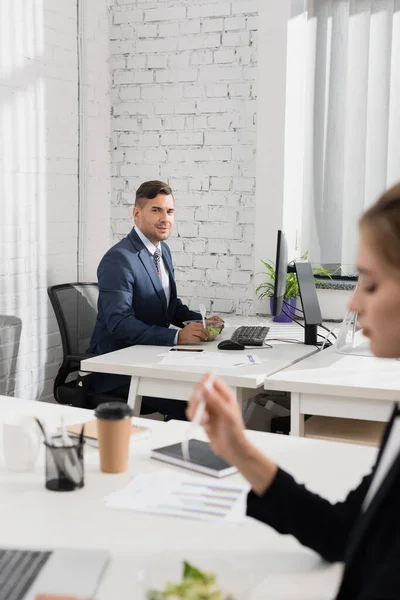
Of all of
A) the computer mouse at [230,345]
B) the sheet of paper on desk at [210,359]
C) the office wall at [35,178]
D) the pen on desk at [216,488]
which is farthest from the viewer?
the office wall at [35,178]

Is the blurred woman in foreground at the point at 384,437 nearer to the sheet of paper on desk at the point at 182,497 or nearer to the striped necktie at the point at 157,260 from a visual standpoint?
the sheet of paper on desk at the point at 182,497

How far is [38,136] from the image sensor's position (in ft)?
13.2

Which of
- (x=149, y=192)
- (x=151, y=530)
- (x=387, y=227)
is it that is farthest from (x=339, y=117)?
(x=387, y=227)

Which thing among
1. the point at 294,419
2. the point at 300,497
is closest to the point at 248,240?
the point at 294,419

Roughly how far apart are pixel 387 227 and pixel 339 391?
1625mm

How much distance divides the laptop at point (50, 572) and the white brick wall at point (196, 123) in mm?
3226

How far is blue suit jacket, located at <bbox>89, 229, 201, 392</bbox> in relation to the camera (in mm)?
3363

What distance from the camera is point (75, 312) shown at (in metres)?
3.94

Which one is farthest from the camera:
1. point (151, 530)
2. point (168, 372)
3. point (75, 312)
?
point (75, 312)

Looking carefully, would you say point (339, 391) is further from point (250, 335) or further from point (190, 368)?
point (250, 335)

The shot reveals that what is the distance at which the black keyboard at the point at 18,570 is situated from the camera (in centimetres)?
110

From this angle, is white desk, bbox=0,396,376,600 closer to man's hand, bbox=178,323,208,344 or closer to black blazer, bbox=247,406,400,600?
black blazer, bbox=247,406,400,600

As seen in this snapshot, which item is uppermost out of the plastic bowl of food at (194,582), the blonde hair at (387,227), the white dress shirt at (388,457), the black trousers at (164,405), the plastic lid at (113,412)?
the blonde hair at (387,227)

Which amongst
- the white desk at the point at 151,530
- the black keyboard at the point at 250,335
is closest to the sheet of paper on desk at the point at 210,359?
the black keyboard at the point at 250,335
